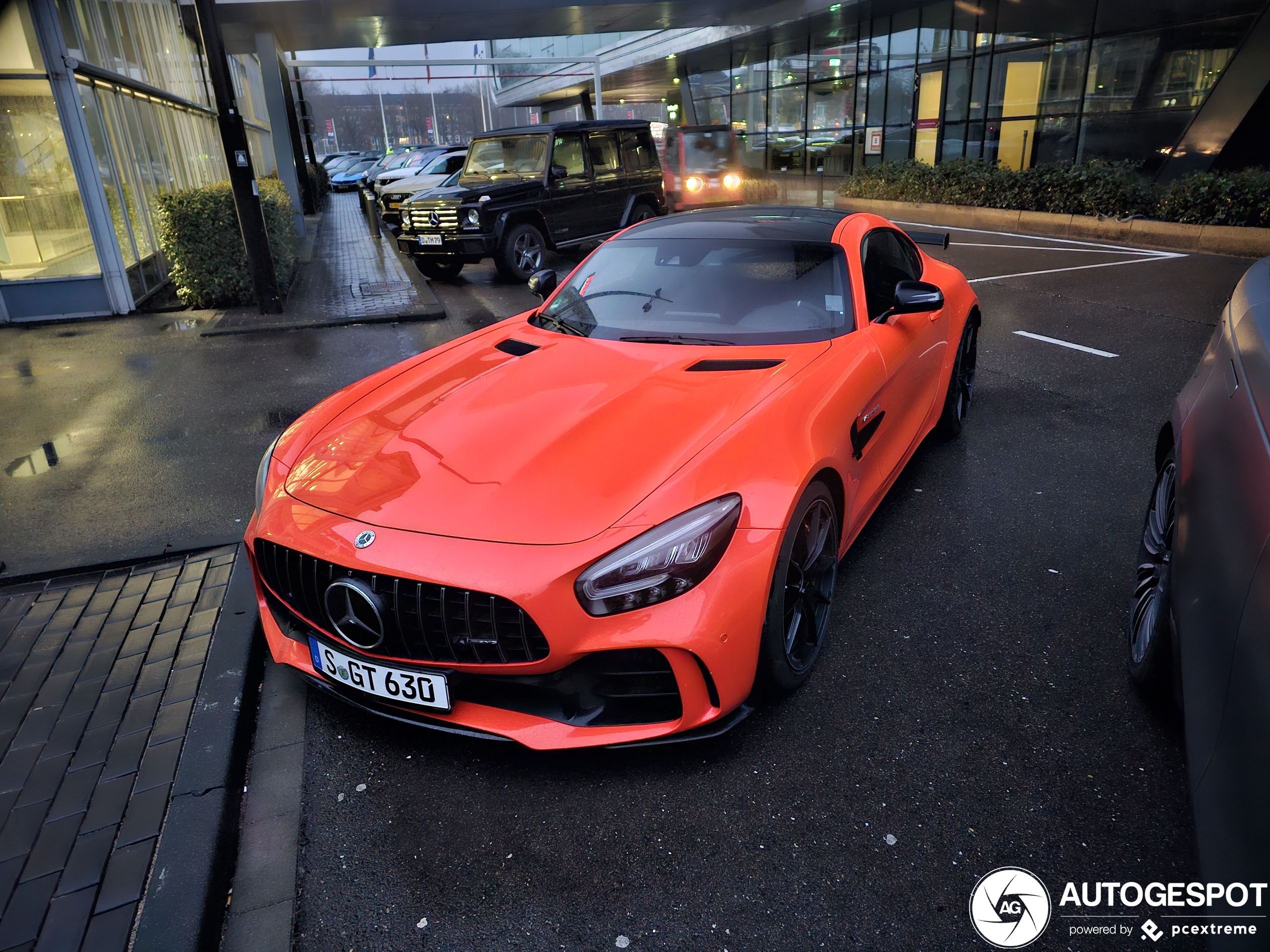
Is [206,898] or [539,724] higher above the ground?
[539,724]

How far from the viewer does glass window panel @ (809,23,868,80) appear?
951 inches

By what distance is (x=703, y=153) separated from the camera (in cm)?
2027

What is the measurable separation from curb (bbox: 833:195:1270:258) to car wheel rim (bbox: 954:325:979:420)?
4.41 metres

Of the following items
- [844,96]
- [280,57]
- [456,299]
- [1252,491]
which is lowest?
[456,299]

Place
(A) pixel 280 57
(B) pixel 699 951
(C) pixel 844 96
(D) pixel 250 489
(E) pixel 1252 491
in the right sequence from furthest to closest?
(C) pixel 844 96
(A) pixel 280 57
(D) pixel 250 489
(B) pixel 699 951
(E) pixel 1252 491

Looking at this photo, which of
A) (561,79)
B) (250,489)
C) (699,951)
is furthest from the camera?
(561,79)

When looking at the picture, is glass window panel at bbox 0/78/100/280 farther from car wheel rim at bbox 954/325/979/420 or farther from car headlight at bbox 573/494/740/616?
car headlight at bbox 573/494/740/616

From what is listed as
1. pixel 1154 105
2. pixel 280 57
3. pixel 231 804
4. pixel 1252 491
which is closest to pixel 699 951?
pixel 231 804

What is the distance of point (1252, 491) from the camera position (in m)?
1.83

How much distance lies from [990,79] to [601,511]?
2160cm

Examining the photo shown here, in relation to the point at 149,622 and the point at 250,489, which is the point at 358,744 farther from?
the point at 250,489

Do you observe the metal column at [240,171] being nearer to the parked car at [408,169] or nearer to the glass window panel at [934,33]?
the parked car at [408,169]

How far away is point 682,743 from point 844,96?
86.1ft

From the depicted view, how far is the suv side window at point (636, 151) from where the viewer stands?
13352 mm
